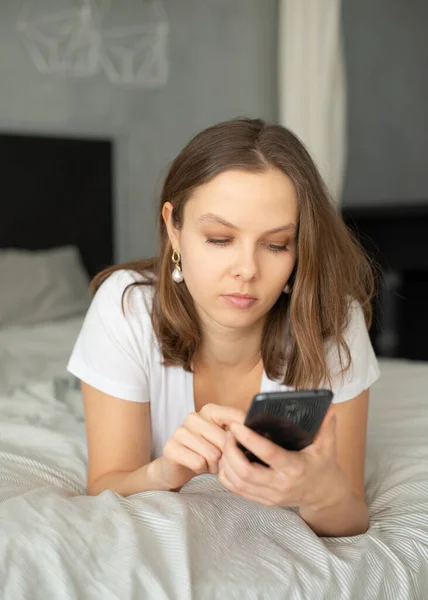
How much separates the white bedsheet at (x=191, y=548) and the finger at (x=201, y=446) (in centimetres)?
7

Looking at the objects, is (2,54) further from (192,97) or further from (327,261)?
(327,261)

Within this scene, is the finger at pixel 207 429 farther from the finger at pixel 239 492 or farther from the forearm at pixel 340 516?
the forearm at pixel 340 516

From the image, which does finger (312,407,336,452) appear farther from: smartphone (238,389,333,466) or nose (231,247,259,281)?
nose (231,247,259,281)

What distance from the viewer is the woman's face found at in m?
1.22

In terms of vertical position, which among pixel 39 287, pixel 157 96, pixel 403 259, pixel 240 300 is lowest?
pixel 403 259

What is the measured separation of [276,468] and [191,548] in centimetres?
16

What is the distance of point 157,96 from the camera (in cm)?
425

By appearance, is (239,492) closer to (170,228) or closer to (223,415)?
(223,415)

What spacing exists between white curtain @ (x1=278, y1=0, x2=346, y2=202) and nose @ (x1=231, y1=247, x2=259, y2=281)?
254 cm

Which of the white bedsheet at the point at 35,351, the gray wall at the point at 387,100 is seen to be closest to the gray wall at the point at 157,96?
the gray wall at the point at 387,100

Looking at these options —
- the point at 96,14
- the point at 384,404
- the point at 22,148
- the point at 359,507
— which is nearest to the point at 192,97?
the point at 96,14

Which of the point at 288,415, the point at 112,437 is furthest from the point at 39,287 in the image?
the point at 288,415

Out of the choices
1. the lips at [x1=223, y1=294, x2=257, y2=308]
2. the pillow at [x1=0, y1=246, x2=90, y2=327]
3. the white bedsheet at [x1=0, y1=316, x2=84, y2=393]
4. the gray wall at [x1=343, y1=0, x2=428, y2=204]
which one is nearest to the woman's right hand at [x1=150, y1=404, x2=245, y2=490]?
the lips at [x1=223, y1=294, x2=257, y2=308]

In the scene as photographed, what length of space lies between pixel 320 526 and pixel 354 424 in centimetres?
25
